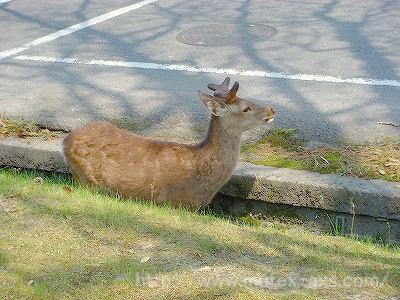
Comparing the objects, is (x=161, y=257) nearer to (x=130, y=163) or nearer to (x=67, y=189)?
(x=130, y=163)

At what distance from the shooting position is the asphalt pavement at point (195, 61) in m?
6.27

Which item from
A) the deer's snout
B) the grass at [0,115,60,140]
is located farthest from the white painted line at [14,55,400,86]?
the grass at [0,115,60,140]

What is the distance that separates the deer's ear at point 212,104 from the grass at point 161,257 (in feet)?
2.93

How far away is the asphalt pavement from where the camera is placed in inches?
247

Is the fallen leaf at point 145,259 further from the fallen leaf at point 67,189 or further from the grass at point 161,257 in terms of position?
the fallen leaf at point 67,189

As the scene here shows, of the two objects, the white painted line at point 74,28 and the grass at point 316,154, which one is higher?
the grass at point 316,154

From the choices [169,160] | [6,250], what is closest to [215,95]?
[169,160]

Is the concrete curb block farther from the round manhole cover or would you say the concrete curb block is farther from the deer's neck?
the round manhole cover

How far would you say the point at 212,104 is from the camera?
205 inches

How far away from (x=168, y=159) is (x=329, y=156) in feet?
4.44

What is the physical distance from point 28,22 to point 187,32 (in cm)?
289

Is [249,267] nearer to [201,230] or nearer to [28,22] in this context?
[201,230]

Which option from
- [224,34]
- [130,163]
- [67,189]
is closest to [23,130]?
[67,189]

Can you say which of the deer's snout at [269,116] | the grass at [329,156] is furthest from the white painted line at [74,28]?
the deer's snout at [269,116]
